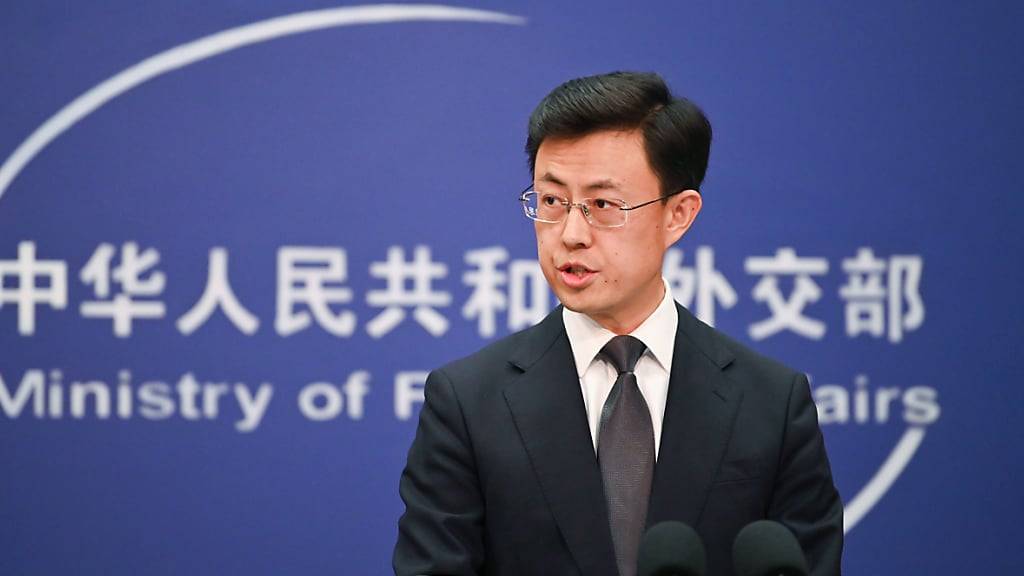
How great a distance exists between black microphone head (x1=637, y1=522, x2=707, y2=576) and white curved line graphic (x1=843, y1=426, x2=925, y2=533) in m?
1.79

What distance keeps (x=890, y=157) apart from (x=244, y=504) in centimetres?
166

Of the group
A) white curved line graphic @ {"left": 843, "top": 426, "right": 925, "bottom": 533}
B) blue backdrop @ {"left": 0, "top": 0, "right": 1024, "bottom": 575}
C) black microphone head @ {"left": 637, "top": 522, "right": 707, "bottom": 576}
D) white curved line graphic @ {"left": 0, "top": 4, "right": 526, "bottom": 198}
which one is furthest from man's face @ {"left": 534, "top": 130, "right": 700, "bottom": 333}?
white curved line graphic @ {"left": 843, "top": 426, "right": 925, "bottom": 533}

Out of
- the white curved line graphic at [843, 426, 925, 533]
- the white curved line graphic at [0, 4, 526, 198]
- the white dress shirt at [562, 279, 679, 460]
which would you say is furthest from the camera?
the white curved line graphic at [843, 426, 925, 533]

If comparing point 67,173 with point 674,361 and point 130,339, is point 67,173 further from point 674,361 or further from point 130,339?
point 674,361

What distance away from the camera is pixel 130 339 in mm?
2816

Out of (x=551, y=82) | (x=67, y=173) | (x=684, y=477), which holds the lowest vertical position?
(x=684, y=477)

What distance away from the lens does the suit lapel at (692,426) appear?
1.64 m

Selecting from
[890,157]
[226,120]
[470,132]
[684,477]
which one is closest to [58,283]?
[226,120]

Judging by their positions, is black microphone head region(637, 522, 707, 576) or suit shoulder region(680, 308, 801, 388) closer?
black microphone head region(637, 522, 707, 576)

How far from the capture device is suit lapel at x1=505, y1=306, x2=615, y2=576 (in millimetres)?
1615

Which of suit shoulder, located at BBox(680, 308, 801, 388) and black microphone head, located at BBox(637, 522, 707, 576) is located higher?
suit shoulder, located at BBox(680, 308, 801, 388)

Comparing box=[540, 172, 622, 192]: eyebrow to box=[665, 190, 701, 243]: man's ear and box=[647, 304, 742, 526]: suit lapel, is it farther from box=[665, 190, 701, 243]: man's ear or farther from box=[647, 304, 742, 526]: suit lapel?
box=[647, 304, 742, 526]: suit lapel

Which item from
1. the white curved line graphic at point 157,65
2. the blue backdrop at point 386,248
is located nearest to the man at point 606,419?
the blue backdrop at point 386,248

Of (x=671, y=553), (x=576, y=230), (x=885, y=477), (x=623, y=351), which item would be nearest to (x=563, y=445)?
(x=623, y=351)
